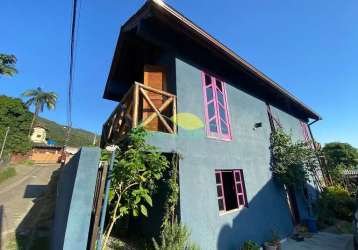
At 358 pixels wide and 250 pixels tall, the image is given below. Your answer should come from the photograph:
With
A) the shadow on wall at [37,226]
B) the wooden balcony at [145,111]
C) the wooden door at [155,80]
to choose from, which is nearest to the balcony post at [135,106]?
the wooden balcony at [145,111]

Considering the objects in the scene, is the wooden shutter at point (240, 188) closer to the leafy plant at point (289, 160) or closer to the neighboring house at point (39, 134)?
the leafy plant at point (289, 160)

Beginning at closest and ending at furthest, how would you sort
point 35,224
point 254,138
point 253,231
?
point 253,231, point 35,224, point 254,138

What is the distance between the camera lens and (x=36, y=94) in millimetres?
40500

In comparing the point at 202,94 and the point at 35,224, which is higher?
the point at 202,94

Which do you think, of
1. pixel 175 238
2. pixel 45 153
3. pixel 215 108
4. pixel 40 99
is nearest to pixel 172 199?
pixel 175 238

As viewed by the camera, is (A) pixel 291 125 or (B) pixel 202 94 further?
(A) pixel 291 125

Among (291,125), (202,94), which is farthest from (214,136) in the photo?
(291,125)

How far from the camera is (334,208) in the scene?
1015cm

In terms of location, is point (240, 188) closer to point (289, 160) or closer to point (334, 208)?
point (289, 160)

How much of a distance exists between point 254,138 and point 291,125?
570cm

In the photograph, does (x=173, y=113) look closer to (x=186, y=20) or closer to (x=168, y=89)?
(x=168, y=89)

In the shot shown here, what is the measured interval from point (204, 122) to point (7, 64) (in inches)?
1142

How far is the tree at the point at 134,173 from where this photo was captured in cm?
378

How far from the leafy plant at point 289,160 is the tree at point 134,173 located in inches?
237
